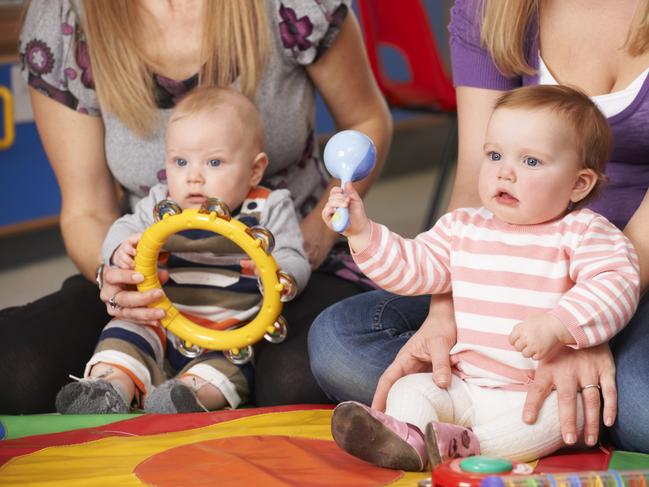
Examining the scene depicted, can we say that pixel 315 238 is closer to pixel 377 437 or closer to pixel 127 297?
pixel 127 297

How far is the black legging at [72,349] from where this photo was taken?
64.7 inches

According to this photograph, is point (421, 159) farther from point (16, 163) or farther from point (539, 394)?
point (539, 394)

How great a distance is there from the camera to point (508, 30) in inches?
60.3

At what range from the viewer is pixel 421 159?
4.78 meters

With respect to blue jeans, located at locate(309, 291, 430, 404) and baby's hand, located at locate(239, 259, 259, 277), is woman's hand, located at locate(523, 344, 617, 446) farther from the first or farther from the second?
baby's hand, located at locate(239, 259, 259, 277)

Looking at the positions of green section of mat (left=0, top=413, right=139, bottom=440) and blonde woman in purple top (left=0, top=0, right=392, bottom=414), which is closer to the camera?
green section of mat (left=0, top=413, right=139, bottom=440)

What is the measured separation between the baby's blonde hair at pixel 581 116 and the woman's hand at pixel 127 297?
63 centimetres

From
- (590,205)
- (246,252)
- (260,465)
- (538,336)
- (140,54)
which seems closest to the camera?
(538,336)

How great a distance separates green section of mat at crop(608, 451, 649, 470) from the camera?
1.32 metres

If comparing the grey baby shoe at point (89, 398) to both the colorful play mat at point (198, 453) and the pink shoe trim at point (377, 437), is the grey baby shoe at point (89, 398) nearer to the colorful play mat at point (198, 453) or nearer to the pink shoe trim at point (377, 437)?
the colorful play mat at point (198, 453)

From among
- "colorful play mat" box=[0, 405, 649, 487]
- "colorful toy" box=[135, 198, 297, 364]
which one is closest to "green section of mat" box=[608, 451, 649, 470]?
"colorful play mat" box=[0, 405, 649, 487]

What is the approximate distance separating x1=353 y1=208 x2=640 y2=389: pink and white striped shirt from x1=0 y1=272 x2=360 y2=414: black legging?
1.00 ft

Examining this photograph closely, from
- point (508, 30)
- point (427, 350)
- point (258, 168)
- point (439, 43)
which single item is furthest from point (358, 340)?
point (439, 43)

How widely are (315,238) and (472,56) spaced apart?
425mm
